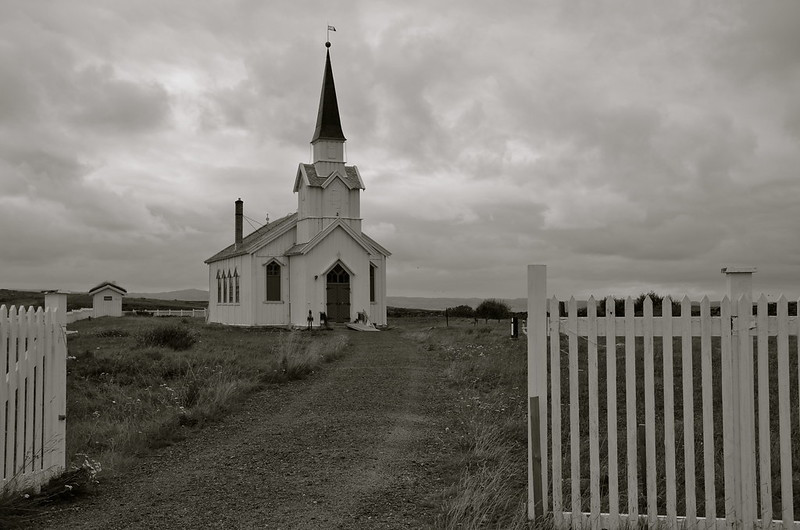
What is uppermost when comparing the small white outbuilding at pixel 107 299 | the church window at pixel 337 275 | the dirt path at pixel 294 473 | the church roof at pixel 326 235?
the church roof at pixel 326 235

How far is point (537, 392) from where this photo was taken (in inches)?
237

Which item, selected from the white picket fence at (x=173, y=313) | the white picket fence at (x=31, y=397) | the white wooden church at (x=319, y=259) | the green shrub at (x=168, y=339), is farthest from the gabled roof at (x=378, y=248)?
the white picket fence at (x=31, y=397)

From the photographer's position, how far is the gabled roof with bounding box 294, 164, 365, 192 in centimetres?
3778

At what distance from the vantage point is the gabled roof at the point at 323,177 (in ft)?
124

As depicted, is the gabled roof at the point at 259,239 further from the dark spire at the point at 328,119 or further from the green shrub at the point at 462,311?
the green shrub at the point at 462,311

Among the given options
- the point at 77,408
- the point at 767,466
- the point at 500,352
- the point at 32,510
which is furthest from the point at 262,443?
the point at 500,352

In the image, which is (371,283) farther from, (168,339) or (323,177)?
(168,339)

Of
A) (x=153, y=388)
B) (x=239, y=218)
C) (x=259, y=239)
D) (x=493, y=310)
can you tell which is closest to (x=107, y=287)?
(x=239, y=218)

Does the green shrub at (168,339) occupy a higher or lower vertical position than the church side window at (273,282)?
lower

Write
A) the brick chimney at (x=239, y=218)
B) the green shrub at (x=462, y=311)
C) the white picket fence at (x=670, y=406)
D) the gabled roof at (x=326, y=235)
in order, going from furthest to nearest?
the green shrub at (x=462, y=311)
the brick chimney at (x=239, y=218)
the gabled roof at (x=326, y=235)
the white picket fence at (x=670, y=406)

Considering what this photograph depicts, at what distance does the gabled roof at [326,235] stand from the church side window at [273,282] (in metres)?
0.99

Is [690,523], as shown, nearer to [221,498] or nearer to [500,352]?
[221,498]

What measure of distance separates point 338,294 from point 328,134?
8.95 meters

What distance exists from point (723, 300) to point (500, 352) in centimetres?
1395
